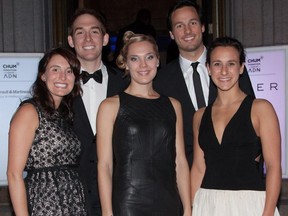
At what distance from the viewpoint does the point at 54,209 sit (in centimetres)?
332

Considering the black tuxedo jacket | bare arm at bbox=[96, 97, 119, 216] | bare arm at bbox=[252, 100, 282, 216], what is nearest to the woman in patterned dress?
bare arm at bbox=[96, 97, 119, 216]

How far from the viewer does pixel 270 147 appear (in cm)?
322

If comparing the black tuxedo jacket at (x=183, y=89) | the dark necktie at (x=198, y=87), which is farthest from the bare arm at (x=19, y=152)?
the dark necktie at (x=198, y=87)

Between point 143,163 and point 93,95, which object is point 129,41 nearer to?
point 93,95

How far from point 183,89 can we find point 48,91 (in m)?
0.94

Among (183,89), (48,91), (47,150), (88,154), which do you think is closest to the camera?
(47,150)

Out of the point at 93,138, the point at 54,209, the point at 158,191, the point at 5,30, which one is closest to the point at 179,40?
the point at 93,138

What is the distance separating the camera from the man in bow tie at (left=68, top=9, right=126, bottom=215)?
374 centimetres

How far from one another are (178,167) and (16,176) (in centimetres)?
91

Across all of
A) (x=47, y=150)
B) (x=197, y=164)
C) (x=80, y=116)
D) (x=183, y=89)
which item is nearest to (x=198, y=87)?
(x=183, y=89)

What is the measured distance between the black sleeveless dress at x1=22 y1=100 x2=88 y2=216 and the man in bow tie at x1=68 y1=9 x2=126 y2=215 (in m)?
0.29

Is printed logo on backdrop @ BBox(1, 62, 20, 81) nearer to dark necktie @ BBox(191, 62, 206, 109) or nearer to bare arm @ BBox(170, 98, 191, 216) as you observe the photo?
dark necktie @ BBox(191, 62, 206, 109)

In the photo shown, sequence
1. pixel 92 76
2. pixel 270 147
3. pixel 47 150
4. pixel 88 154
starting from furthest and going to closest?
pixel 92 76
pixel 88 154
pixel 47 150
pixel 270 147

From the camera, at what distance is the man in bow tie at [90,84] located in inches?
147
